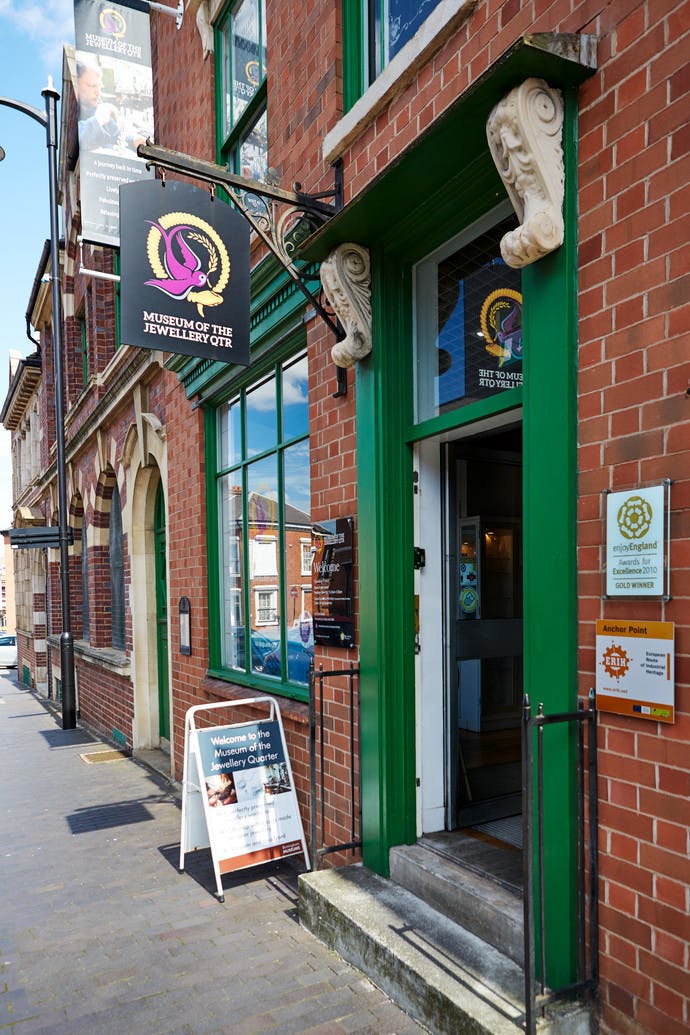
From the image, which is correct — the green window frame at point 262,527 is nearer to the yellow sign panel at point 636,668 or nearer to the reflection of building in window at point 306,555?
the reflection of building in window at point 306,555

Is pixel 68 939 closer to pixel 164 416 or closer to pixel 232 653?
pixel 232 653

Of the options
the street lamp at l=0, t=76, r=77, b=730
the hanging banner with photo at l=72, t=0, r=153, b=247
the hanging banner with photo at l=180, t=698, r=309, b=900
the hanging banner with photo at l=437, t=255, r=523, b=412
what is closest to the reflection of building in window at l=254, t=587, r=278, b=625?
the hanging banner with photo at l=180, t=698, r=309, b=900

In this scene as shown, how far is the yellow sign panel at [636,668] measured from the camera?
7.52 feet

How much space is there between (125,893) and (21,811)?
2.56 meters

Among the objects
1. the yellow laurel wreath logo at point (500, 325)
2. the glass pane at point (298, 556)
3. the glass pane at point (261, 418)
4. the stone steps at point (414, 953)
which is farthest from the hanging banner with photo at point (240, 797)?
the yellow laurel wreath logo at point (500, 325)

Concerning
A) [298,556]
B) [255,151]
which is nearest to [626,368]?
[298,556]

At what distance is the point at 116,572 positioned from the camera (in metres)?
11.0

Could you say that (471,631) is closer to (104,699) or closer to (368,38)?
(368,38)

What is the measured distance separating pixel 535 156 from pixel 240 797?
3817 millimetres

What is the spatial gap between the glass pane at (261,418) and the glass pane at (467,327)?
6.23 ft

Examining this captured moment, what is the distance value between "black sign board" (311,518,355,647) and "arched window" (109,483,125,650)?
6764 mm

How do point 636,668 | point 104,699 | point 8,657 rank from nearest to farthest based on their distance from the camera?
point 636,668
point 104,699
point 8,657

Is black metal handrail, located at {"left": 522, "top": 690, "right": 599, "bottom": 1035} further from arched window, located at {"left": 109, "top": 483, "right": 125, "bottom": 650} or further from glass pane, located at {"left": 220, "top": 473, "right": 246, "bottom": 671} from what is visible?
arched window, located at {"left": 109, "top": 483, "right": 125, "bottom": 650}

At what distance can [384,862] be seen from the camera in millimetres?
3809
